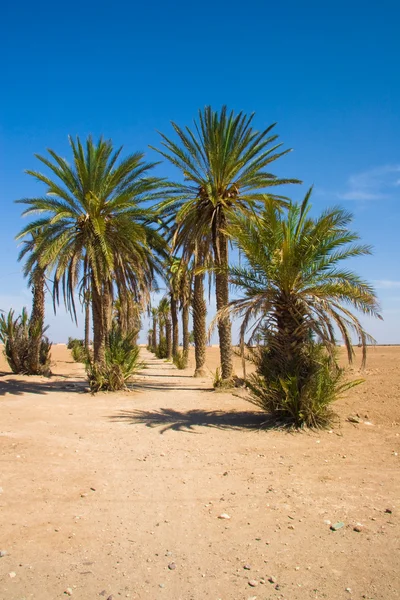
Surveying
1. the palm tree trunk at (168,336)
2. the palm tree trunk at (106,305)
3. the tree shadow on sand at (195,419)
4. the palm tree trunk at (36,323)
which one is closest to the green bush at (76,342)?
the palm tree trunk at (168,336)

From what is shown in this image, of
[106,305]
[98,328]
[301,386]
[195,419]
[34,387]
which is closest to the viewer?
[301,386]

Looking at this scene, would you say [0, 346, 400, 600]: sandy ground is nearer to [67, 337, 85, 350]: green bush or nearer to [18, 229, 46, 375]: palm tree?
[18, 229, 46, 375]: palm tree

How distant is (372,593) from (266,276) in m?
7.10

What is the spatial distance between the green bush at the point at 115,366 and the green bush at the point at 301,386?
22.1 ft

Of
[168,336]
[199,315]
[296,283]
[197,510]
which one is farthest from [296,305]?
[168,336]

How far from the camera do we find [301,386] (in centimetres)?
917

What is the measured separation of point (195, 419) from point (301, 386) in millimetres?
2768

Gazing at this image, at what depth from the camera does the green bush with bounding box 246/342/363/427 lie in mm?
9031

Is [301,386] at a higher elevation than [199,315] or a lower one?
lower

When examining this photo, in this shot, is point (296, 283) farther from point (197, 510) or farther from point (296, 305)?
point (197, 510)

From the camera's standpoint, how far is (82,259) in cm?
1620

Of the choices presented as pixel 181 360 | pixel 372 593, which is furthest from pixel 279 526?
pixel 181 360

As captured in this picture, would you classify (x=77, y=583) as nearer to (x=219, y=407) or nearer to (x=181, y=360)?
(x=219, y=407)

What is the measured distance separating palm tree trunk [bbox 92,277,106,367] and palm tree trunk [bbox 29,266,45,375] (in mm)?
4096
